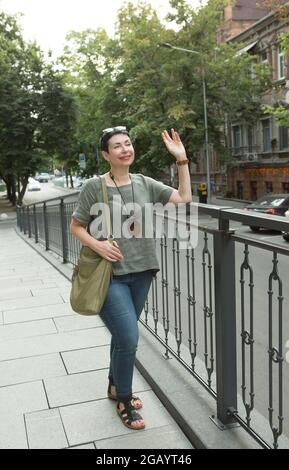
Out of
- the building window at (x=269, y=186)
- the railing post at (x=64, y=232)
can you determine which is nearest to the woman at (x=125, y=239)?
the railing post at (x=64, y=232)

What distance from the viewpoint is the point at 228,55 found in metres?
25.5

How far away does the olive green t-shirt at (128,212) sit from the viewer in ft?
9.69

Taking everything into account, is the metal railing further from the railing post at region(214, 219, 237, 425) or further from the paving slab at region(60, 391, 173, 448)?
the paving slab at region(60, 391, 173, 448)

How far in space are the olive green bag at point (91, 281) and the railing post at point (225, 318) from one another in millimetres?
625

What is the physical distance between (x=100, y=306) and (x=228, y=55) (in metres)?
24.9

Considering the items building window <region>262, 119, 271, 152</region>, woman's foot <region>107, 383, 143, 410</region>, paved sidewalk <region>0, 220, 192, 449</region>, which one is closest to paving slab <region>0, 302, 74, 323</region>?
paved sidewalk <region>0, 220, 192, 449</region>

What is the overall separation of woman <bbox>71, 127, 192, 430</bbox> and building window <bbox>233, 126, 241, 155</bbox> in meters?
29.6

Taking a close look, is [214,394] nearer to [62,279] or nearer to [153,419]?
[153,419]

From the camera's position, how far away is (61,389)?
3.74 metres

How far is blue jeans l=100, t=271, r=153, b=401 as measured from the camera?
292cm

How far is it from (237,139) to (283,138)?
5986 millimetres

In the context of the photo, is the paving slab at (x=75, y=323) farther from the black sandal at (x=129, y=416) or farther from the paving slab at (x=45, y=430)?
the black sandal at (x=129, y=416)

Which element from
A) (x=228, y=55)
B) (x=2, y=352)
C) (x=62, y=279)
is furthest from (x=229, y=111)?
(x=2, y=352)

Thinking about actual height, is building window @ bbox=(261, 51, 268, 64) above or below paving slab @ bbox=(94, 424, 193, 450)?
above
